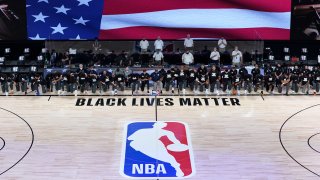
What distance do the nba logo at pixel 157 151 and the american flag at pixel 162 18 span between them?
30.9 feet

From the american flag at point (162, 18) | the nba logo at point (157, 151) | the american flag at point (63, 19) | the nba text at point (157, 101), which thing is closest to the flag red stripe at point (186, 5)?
the american flag at point (162, 18)

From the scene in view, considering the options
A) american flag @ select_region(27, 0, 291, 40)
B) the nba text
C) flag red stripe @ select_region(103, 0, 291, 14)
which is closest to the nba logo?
the nba text

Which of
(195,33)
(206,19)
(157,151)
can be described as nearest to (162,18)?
(195,33)

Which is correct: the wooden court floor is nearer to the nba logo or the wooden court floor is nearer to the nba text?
the nba text

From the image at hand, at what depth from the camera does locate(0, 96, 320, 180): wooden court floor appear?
16.4 metres

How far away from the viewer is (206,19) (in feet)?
94.7

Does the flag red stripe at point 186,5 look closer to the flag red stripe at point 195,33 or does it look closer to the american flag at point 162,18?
the american flag at point 162,18

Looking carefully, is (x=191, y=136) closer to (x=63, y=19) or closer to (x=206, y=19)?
(x=206, y=19)

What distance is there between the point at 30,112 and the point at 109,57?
6693mm

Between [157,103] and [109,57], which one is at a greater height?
[109,57]

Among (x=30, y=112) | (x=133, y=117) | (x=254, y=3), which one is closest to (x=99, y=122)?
(x=133, y=117)

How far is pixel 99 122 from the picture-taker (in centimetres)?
2155

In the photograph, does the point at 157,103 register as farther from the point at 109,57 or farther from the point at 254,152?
the point at 254,152

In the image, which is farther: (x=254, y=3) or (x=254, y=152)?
(x=254, y=3)
